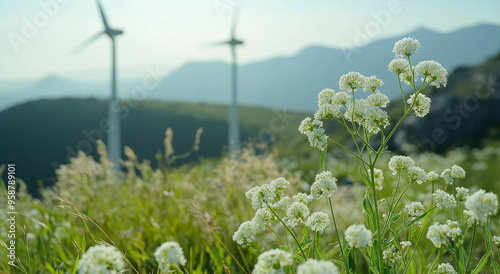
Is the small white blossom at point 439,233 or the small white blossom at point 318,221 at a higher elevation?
the small white blossom at point 318,221

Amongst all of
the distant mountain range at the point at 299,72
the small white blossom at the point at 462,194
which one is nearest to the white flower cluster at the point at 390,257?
the small white blossom at the point at 462,194

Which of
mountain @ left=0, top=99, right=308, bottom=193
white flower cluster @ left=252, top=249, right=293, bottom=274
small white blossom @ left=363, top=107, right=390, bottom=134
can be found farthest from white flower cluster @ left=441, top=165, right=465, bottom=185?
mountain @ left=0, top=99, right=308, bottom=193

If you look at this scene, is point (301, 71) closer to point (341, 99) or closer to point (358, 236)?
point (341, 99)

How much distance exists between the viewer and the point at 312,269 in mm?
1542

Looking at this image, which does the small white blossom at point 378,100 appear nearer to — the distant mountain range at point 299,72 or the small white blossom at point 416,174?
the small white blossom at point 416,174

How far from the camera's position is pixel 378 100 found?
2541mm

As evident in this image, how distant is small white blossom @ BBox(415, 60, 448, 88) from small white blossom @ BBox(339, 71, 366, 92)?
347mm

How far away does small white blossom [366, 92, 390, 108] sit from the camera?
8.34 feet

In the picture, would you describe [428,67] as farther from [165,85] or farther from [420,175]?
[165,85]

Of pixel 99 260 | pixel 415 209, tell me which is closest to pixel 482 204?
pixel 415 209

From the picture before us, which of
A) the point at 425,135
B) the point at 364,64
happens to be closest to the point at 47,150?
the point at 425,135

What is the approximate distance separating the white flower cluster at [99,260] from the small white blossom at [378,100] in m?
1.63

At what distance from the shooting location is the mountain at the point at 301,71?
129 m

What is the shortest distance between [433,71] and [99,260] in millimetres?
2074
